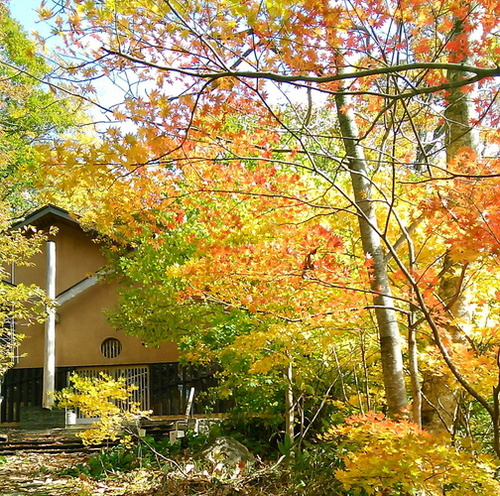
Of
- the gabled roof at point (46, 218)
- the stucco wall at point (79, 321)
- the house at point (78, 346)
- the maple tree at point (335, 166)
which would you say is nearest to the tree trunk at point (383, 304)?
the maple tree at point (335, 166)

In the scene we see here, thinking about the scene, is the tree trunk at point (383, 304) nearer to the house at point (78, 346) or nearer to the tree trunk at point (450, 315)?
the tree trunk at point (450, 315)

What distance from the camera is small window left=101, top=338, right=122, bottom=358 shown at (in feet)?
50.5

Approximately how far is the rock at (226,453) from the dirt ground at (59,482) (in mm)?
729

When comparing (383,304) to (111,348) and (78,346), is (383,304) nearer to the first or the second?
(111,348)

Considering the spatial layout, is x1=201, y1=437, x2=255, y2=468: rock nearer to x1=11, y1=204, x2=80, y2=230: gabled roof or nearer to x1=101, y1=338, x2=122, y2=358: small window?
x1=101, y1=338, x2=122, y2=358: small window

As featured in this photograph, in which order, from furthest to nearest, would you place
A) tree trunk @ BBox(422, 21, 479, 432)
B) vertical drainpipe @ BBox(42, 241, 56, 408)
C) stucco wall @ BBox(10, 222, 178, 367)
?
stucco wall @ BBox(10, 222, 178, 367) → vertical drainpipe @ BBox(42, 241, 56, 408) → tree trunk @ BBox(422, 21, 479, 432)

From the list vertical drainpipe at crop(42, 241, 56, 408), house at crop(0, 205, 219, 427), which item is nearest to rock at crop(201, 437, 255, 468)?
house at crop(0, 205, 219, 427)

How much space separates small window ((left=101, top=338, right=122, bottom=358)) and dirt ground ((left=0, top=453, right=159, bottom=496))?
5250 mm

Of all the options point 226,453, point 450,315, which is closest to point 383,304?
point 450,315

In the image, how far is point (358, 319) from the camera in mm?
5594

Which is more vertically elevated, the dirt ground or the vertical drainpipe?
the vertical drainpipe

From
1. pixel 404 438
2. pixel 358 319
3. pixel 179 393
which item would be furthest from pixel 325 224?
pixel 179 393

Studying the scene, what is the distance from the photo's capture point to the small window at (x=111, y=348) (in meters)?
15.4

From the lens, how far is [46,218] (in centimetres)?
1605
